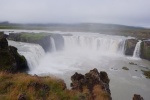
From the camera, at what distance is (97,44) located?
205 ft

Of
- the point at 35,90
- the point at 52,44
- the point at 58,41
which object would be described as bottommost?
the point at 52,44

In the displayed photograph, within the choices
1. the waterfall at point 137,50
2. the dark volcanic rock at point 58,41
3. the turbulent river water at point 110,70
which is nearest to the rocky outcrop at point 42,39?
the dark volcanic rock at point 58,41

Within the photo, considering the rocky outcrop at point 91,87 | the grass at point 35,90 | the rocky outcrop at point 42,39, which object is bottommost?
the rocky outcrop at point 42,39

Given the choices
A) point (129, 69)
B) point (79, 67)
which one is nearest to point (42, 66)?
point (79, 67)

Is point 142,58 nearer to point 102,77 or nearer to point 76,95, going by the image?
point 102,77

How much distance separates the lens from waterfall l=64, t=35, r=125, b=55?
59.5m

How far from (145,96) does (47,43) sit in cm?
3313

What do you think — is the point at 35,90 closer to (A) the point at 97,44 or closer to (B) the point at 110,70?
(B) the point at 110,70

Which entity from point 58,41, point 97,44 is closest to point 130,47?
point 97,44

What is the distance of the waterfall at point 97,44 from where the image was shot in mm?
59525

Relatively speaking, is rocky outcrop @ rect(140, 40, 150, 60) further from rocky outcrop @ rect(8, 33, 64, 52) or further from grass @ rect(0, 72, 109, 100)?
grass @ rect(0, 72, 109, 100)

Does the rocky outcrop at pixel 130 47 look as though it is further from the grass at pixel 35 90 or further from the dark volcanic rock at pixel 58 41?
the grass at pixel 35 90

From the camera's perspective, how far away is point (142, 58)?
5384 cm

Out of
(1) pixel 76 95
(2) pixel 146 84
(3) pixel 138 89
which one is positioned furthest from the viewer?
(2) pixel 146 84
